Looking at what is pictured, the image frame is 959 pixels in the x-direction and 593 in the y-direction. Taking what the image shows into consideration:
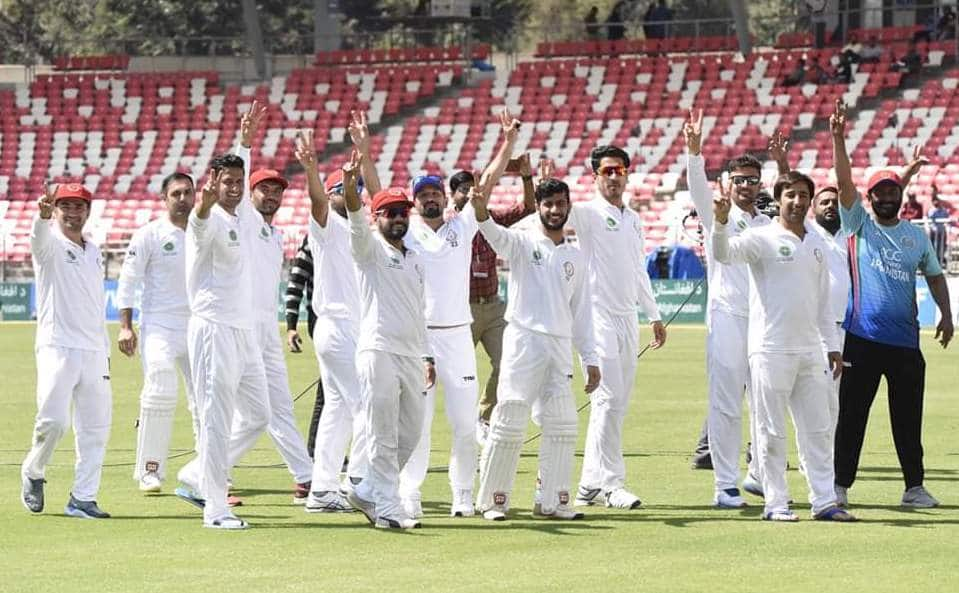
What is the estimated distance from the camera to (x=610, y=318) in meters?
12.9

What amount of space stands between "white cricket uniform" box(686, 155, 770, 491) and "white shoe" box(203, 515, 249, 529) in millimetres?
3139

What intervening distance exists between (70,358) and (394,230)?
2.34 m

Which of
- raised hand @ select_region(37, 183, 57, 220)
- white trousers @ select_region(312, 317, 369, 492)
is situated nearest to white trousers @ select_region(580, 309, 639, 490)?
white trousers @ select_region(312, 317, 369, 492)

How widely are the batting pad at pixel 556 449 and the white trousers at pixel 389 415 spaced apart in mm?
827

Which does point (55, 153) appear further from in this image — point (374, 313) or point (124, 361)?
point (374, 313)

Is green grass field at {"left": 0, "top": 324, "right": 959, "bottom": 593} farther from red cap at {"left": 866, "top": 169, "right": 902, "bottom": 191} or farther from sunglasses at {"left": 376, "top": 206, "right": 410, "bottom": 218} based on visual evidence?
red cap at {"left": 866, "top": 169, "right": 902, "bottom": 191}

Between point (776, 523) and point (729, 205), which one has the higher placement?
point (729, 205)

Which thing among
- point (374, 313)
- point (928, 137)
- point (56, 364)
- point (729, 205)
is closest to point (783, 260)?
point (729, 205)

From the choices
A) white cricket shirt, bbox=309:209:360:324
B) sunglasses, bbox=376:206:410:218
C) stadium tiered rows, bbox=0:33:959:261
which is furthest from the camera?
stadium tiered rows, bbox=0:33:959:261

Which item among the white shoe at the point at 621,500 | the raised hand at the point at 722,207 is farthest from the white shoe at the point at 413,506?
the raised hand at the point at 722,207

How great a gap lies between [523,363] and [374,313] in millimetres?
998

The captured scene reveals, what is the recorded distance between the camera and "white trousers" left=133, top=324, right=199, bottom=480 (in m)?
13.2

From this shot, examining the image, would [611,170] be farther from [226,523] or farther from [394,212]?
[226,523]

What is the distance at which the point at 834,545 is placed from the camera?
10.7 meters
